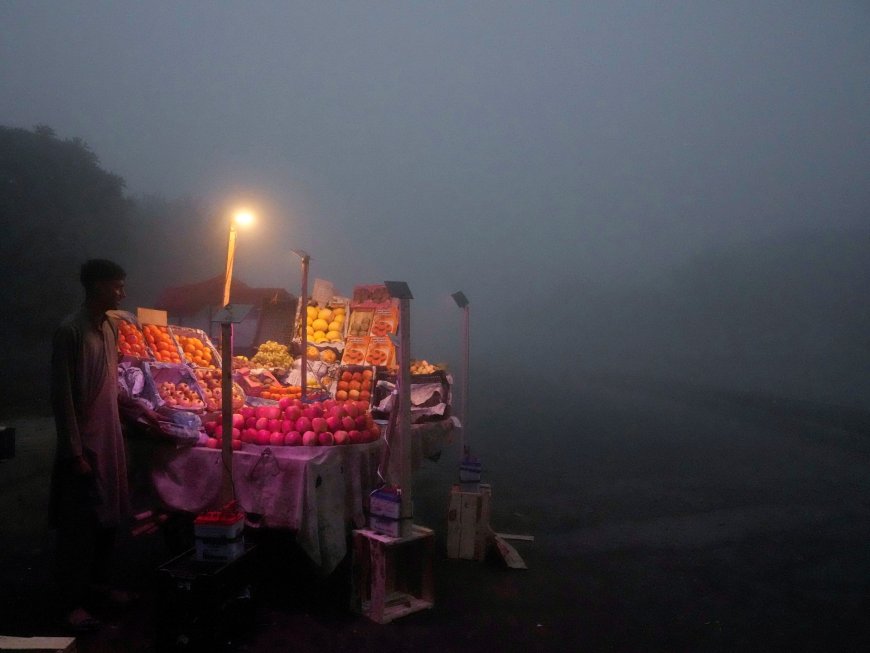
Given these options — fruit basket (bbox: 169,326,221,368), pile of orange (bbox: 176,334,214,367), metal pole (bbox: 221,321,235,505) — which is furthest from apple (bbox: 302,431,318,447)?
pile of orange (bbox: 176,334,214,367)

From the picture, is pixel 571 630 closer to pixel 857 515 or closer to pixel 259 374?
pixel 259 374

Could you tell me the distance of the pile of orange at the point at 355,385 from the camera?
7086mm

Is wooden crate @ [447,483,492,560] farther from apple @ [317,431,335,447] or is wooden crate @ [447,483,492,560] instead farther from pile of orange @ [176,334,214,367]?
pile of orange @ [176,334,214,367]

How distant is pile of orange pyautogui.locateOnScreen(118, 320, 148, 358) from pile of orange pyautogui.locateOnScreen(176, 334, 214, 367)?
0.62 metres

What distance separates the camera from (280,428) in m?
5.27

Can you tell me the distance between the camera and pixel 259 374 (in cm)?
729

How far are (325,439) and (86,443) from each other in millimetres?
1730

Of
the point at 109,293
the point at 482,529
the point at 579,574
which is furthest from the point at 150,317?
the point at 579,574

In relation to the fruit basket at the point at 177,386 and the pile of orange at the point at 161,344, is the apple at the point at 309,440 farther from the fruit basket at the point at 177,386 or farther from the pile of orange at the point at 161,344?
the pile of orange at the point at 161,344

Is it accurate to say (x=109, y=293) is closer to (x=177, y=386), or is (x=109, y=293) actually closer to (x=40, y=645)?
(x=177, y=386)

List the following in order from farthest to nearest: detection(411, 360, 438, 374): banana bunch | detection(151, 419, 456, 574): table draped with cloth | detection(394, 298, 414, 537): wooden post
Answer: detection(411, 360, 438, 374): banana bunch < detection(394, 298, 414, 537): wooden post < detection(151, 419, 456, 574): table draped with cloth

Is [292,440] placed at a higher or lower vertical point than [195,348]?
lower

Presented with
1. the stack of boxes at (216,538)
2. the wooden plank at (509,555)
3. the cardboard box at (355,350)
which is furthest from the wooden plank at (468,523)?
the stack of boxes at (216,538)

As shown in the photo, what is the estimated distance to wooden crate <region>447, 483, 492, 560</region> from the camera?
6.32m
